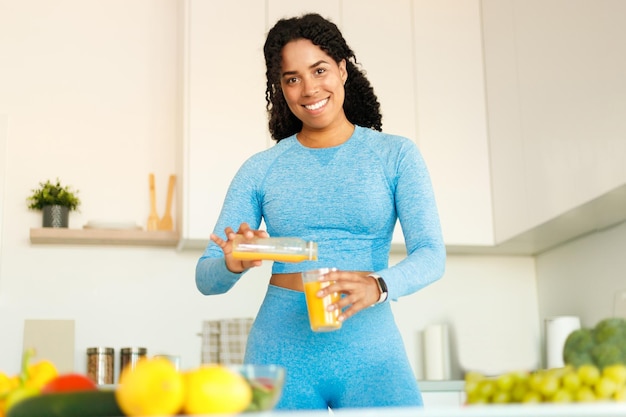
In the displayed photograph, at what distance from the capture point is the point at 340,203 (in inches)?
73.5

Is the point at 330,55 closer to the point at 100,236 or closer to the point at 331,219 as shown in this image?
the point at 331,219

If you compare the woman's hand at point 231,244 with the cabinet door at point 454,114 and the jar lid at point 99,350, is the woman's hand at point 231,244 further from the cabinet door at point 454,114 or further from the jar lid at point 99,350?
the cabinet door at point 454,114

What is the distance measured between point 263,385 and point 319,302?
61cm

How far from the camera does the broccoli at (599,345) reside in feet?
3.26

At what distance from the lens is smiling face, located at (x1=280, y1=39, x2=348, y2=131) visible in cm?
195

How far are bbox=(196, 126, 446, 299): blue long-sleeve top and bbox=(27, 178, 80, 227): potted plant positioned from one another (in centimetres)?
197

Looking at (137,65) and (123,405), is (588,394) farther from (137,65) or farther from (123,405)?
(137,65)

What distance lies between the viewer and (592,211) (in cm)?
321

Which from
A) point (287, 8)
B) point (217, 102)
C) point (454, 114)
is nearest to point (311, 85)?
point (217, 102)

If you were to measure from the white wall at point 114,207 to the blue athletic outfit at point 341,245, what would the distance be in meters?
1.85

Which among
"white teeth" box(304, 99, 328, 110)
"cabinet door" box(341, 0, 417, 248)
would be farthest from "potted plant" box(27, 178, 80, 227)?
"white teeth" box(304, 99, 328, 110)

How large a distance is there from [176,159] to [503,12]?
1573 mm

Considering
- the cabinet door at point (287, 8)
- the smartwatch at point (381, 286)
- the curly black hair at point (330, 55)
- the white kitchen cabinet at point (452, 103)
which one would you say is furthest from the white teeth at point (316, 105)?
the cabinet door at point (287, 8)

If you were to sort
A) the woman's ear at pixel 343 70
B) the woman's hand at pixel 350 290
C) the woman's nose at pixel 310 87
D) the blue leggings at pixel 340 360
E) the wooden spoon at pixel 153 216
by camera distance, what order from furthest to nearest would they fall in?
the wooden spoon at pixel 153 216 < the woman's ear at pixel 343 70 < the woman's nose at pixel 310 87 < the blue leggings at pixel 340 360 < the woman's hand at pixel 350 290
